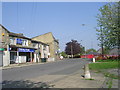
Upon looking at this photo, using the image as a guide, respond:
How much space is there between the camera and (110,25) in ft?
30.2

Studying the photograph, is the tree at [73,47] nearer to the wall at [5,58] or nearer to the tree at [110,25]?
the wall at [5,58]

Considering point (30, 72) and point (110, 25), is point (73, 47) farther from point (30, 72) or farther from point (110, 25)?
point (110, 25)

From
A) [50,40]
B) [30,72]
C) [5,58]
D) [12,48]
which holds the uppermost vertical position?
[50,40]

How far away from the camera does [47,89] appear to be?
311 inches

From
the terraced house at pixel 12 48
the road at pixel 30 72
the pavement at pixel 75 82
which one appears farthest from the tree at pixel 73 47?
the pavement at pixel 75 82

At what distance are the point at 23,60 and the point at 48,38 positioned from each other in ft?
106

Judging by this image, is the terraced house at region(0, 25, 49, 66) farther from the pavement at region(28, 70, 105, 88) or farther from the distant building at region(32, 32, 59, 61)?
the pavement at region(28, 70, 105, 88)

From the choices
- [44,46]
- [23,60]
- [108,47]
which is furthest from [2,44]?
[44,46]

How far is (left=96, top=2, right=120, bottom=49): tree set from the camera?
8.70 m

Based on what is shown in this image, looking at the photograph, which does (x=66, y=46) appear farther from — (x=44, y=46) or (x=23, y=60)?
(x=23, y=60)

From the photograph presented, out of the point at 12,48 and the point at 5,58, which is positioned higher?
the point at 12,48

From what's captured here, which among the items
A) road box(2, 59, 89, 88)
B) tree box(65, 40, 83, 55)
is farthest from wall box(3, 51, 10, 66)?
tree box(65, 40, 83, 55)

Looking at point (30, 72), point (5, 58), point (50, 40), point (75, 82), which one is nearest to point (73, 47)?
point (50, 40)

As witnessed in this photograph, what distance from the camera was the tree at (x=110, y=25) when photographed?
870 cm
